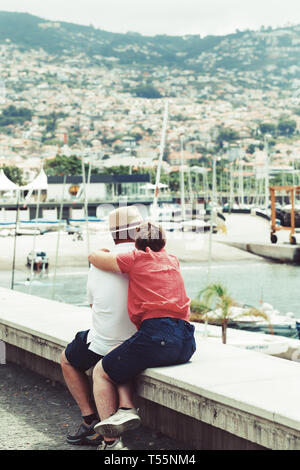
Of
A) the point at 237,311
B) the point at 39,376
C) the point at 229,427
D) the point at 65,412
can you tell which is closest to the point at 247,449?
the point at 229,427

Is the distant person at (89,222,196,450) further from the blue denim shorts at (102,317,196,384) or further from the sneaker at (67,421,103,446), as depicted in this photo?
the sneaker at (67,421,103,446)

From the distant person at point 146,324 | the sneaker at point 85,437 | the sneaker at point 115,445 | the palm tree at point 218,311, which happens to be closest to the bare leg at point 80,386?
the sneaker at point 85,437

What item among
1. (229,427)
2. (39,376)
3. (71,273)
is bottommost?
(71,273)

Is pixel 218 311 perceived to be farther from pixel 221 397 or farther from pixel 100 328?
pixel 221 397

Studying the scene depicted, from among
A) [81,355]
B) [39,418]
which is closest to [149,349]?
[81,355]

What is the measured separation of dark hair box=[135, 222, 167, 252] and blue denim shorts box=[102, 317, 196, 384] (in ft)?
1.37

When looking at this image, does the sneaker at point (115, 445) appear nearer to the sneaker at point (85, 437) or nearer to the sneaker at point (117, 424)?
the sneaker at point (117, 424)

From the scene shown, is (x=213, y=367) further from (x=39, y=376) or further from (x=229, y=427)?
(x=39, y=376)

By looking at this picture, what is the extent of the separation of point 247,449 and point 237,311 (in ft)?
58.6

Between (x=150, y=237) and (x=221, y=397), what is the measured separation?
3.30 feet

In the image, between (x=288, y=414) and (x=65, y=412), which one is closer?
(x=288, y=414)

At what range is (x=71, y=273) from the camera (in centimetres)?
4522

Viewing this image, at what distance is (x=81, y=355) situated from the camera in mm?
4227

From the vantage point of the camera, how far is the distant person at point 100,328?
4.10 m
